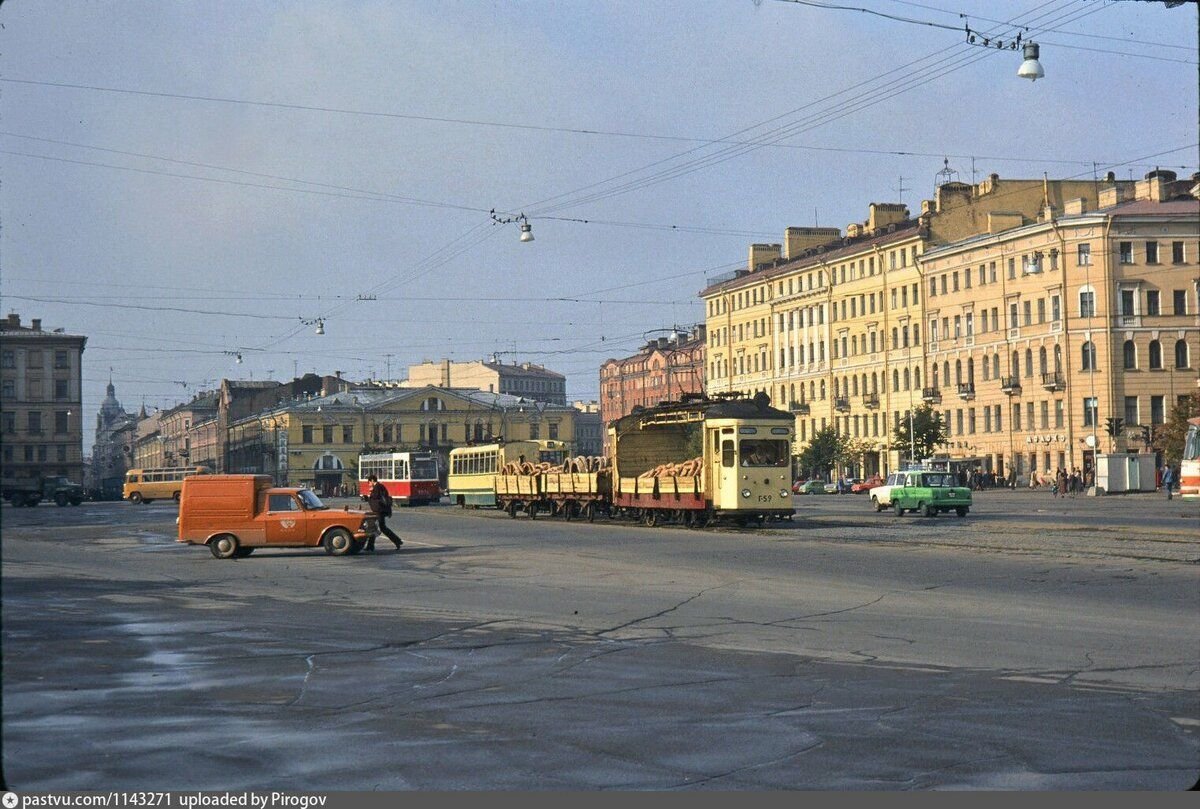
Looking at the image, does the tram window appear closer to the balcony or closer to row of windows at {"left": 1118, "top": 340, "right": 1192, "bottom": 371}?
row of windows at {"left": 1118, "top": 340, "right": 1192, "bottom": 371}

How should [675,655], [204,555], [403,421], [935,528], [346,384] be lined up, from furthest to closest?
[346,384]
[403,421]
[935,528]
[204,555]
[675,655]

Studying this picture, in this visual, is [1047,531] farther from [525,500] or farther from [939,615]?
[525,500]

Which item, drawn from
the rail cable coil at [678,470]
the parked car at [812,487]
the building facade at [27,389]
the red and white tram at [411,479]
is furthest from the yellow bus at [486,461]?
the parked car at [812,487]

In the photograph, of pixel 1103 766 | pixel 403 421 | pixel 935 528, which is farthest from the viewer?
pixel 403 421

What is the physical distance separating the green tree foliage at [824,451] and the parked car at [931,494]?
55165 millimetres

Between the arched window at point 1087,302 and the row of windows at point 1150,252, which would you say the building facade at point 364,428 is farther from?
the row of windows at point 1150,252

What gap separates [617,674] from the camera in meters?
12.3

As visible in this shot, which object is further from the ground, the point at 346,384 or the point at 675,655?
the point at 346,384

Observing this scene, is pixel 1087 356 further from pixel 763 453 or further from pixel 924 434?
pixel 763 453

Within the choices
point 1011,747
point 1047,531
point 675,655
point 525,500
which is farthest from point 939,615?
point 525,500

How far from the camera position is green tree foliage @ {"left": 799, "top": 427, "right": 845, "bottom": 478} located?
346 ft

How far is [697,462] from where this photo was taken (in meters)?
39.3

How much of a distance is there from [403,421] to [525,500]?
73627 millimetres

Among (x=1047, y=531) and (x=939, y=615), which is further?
(x=1047, y=531)
